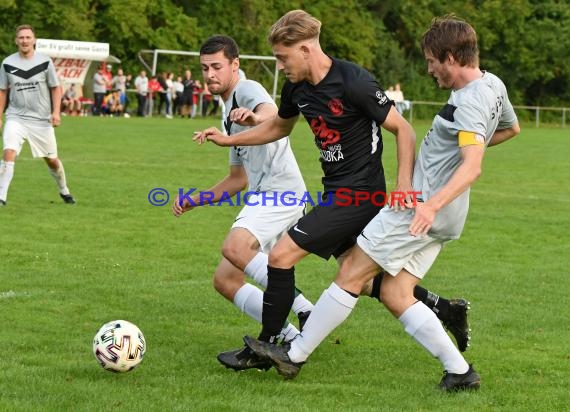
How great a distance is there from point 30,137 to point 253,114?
7.47 m

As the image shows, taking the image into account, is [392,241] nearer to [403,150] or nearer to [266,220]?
[403,150]

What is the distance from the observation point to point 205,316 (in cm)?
701

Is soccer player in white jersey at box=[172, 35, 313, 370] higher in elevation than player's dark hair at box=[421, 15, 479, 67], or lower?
lower

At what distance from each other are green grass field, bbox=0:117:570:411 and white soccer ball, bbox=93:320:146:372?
8cm

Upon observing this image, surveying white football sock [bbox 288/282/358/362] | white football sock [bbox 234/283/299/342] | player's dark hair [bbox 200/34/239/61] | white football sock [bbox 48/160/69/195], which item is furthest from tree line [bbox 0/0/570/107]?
white football sock [bbox 288/282/358/362]

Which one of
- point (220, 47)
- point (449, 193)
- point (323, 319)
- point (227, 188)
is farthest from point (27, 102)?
point (449, 193)

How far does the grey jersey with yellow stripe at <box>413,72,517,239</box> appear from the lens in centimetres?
489

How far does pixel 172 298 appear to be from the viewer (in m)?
7.58

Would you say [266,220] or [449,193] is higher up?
[449,193]

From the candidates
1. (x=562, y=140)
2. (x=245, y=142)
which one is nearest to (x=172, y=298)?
(x=245, y=142)

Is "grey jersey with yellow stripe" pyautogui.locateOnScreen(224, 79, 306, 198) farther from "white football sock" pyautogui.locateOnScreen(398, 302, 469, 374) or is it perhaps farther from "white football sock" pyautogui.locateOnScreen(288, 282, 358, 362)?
"white football sock" pyautogui.locateOnScreen(398, 302, 469, 374)

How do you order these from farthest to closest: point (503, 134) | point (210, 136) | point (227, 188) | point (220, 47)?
point (227, 188) < point (220, 47) < point (210, 136) < point (503, 134)

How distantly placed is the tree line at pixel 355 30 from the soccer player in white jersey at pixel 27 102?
33.2 m

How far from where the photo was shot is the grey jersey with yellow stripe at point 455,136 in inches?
192
